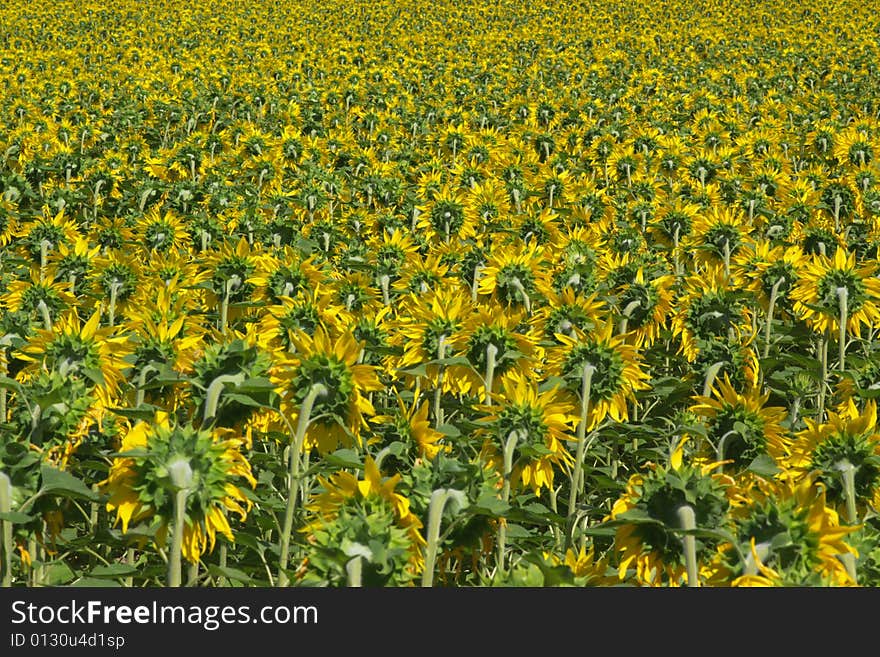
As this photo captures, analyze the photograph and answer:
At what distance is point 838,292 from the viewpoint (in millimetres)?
4809

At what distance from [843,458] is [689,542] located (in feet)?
3.45

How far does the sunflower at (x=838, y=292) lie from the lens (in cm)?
484

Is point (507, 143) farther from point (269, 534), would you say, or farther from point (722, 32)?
point (722, 32)

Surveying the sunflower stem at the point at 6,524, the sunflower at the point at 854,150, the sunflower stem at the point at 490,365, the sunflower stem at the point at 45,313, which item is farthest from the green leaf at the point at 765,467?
the sunflower at the point at 854,150

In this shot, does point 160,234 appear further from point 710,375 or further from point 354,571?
point 354,571

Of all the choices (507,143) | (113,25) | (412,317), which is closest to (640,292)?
(412,317)

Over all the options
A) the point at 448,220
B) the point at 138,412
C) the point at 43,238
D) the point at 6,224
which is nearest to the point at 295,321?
the point at 138,412

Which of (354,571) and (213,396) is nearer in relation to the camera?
(354,571)

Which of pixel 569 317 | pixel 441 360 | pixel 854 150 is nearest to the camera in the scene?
pixel 441 360

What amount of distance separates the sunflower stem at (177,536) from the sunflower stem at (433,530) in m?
0.64

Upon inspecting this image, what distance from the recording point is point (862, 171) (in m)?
9.90

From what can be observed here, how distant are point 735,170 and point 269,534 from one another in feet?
33.5

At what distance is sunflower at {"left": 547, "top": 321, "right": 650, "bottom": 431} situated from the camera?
375cm

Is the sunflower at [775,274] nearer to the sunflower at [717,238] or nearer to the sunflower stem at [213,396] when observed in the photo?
the sunflower at [717,238]
